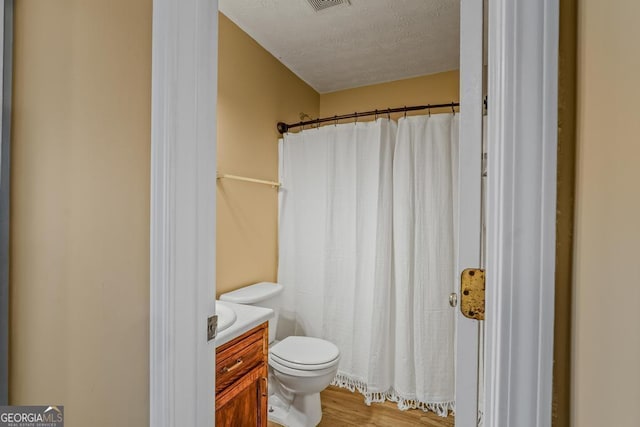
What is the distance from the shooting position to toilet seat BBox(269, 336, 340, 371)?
5.86ft

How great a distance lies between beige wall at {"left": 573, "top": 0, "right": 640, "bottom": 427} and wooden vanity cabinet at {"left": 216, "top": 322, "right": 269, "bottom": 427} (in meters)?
1.17

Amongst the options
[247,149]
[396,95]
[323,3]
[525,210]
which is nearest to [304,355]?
[247,149]

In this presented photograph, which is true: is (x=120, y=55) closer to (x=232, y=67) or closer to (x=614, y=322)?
(x=614, y=322)

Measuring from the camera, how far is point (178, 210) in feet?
2.44

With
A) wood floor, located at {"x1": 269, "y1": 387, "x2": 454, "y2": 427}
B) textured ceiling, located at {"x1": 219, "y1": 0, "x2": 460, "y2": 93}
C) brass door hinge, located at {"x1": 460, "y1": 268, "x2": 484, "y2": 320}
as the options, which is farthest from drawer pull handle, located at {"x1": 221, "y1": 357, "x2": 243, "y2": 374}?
textured ceiling, located at {"x1": 219, "y1": 0, "x2": 460, "y2": 93}

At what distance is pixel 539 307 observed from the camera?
1.35ft

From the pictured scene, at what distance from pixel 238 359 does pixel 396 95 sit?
8.32ft

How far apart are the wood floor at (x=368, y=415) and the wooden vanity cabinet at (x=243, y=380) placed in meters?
0.64

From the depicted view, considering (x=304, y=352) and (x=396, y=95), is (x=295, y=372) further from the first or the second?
(x=396, y=95)

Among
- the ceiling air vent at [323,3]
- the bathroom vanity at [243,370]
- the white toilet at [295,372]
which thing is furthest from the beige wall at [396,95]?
the bathroom vanity at [243,370]

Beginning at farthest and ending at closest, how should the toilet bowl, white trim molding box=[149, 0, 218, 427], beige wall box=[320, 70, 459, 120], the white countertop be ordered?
1. beige wall box=[320, 70, 459, 120]
2. the toilet bowl
3. the white countertop
4. white trim molding box=[149, 0, 218, 427]

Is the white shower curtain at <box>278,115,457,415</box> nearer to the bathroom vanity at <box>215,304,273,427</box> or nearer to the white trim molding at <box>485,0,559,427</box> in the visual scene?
the bathroom vanity at <box>215,304,273,427</box>

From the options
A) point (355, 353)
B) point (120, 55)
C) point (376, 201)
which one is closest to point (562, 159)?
point (120, 55)

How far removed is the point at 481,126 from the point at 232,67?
1871mm
